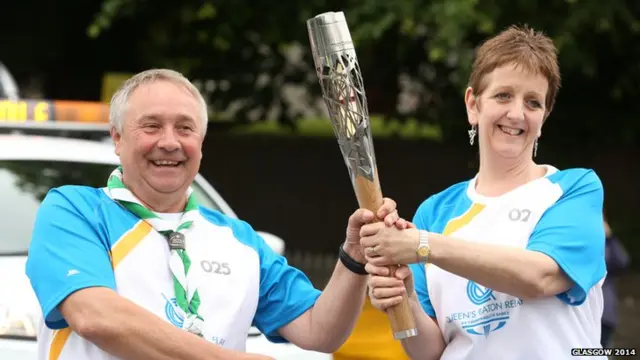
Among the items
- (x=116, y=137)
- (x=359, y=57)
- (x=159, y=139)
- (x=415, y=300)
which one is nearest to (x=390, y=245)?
(x=415, y=300)

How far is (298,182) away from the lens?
15.6 metres

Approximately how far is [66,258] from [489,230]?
116 centimetres

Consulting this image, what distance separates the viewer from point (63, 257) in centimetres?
290

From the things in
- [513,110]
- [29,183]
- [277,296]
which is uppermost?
[513,110]

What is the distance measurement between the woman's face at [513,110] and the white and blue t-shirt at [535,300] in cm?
12

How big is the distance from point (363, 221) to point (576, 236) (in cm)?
58

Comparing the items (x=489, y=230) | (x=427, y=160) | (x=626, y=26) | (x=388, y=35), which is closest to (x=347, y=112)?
(x=489, y=230)

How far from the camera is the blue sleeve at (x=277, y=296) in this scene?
3.27 m

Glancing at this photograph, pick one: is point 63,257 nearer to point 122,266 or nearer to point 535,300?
point 122,266

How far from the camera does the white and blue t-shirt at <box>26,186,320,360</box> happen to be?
9.51 ft

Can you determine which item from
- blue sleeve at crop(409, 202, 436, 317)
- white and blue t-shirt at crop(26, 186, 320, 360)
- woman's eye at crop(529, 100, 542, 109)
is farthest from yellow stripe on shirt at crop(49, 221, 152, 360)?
woman's eye at crop(529, 100, 542, 109)

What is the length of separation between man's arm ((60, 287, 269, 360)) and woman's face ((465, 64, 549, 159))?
3.19 ft

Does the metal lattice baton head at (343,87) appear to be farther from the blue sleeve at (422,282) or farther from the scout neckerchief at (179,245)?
the scout neckerchief at (179,245)

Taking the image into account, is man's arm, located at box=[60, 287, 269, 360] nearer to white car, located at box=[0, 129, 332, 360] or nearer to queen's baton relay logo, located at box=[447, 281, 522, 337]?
queen's baton relay logo, located at box=[447, 281, 522, 337]
